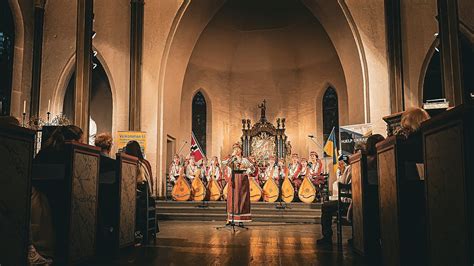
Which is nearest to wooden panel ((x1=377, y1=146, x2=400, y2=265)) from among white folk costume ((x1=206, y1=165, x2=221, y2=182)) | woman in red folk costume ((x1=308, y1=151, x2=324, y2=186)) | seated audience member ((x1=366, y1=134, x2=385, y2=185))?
seated audience member ((x1=366, y1=134, x2=385, y2=185))

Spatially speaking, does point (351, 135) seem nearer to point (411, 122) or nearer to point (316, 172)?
point (316, 172)

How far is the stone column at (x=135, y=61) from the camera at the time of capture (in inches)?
457

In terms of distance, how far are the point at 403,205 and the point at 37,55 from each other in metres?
10.7

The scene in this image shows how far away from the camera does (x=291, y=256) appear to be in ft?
13.9

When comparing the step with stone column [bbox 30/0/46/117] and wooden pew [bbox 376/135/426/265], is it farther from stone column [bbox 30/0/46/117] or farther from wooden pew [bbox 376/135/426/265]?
wooden pew [bbox 376/135/426/265]

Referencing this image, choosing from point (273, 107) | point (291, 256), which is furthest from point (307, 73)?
point (291, 256)

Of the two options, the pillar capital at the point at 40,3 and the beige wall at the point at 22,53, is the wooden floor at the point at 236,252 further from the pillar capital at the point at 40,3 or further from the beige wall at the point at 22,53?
the pillar capital at the point at 40,3

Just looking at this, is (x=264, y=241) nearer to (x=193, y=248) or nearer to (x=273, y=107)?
(x=193, y=248)

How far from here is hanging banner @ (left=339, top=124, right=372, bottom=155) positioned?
998cm

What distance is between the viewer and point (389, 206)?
129 inches

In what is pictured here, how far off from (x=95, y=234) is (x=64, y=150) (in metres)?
0.88

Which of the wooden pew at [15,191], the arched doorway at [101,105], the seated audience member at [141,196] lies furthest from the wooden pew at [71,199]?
the arched doorway at [101,105]

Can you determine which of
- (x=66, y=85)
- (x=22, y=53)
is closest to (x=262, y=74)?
(x=66, y=85)

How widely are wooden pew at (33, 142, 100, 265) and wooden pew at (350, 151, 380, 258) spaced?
2.39 m
